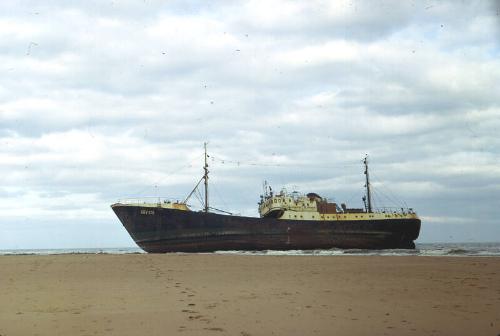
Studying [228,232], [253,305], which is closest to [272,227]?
[228,232]

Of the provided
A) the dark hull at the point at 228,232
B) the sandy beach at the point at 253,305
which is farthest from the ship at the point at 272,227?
the sandy beach at the point at 253,305

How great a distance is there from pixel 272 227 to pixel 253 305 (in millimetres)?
35756

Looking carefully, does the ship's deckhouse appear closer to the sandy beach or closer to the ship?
the ship

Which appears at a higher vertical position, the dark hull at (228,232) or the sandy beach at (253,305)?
the dark hull at (228,232)

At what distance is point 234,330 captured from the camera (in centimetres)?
621

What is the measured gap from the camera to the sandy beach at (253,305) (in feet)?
20.8

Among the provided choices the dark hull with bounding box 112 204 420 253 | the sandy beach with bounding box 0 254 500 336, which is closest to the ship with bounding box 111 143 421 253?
the dark hull with bounding box 112 204 420 253

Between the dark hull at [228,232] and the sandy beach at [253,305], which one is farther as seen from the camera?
the dark hull at [228,232]

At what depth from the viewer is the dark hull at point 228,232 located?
42.0 meters

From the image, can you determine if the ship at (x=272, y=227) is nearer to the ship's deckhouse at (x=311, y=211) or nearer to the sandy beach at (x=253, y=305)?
the ship's deckhouse at (x=311, y=211)

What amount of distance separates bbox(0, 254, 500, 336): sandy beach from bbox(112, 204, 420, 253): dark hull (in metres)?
28.9

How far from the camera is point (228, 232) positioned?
4244 centimetres

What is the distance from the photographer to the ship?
42062 millimetres

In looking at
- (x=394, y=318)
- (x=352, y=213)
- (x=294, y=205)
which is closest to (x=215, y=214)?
(x=294, y=205)
